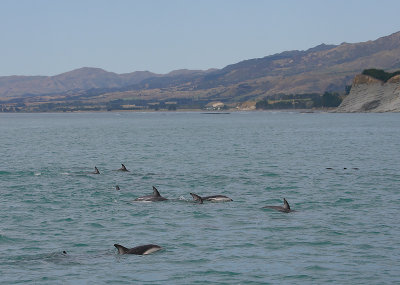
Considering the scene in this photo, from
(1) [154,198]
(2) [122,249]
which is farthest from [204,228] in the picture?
(1) [154,198]

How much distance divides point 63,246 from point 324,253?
37.5 ft

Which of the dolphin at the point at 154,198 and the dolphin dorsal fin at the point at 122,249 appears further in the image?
the dolphin at the point at 154,198

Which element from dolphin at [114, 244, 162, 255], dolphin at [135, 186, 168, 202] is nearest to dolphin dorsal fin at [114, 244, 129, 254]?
dolphin at [114, 244, 162, 255]

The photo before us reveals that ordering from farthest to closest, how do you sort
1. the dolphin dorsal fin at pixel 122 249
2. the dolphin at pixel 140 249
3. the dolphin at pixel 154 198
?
the dolphin at pixel 154 198 < the dolphin at pixel 140 249 < the dolphin dorsal fin at pixel 122 249

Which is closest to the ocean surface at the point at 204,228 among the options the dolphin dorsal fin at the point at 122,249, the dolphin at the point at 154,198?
the dolphin dorsal fin at the point at 122,249

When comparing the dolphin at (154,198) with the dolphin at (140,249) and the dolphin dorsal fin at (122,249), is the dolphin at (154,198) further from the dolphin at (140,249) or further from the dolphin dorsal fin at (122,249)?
the dolphin dorsal fin at (122,249)

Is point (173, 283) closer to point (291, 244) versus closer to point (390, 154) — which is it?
point (291, 244)

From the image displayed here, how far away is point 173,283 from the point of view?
71.5ft

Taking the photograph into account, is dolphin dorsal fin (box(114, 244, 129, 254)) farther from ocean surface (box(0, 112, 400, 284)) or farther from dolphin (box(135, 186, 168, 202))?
dolphin (box(135, 186, 168, 202))

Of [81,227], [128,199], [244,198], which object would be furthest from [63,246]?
[244,198]

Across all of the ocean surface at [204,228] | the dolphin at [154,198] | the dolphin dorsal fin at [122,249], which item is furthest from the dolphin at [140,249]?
the dolphin at [154,198]

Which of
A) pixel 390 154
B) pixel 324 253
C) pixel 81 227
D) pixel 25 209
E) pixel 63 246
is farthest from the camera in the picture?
pixel 390 154

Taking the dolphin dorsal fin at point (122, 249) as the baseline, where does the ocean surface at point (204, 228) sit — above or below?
below

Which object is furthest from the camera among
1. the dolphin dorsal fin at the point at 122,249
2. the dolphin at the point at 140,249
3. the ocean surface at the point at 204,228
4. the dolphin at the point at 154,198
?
the dolphin at the point at 154,198
